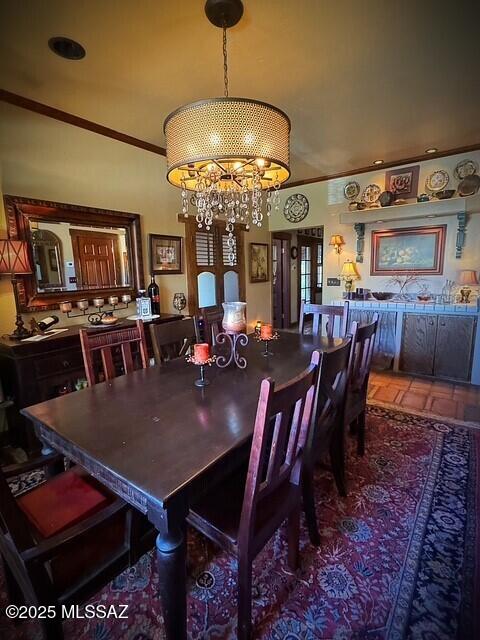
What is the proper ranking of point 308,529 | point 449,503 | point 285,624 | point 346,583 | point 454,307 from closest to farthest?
point 285,624 → point 346,583 → point 308,529 → point 449,503 → point 454,307

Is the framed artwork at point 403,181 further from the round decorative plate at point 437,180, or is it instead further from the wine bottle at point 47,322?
the wine bottle at point 47,322

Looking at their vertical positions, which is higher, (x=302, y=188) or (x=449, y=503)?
(x=302, y=188)

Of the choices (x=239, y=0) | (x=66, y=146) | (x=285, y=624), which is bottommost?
(x=285, y=624)

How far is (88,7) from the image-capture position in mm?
1573

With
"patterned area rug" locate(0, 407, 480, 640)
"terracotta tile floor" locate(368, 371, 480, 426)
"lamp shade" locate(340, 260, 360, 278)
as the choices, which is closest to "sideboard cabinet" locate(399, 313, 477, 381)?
"terracotta tile floor" locate(368, 371, 480, 426)

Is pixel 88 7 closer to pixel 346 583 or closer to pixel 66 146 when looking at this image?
pixel 66 146

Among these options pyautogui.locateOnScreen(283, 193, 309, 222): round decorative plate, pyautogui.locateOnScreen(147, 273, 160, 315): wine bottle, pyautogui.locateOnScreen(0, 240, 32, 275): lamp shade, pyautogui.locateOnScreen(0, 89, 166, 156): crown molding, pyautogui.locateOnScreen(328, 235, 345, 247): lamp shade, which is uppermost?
pyautogui.locateOnScreen(0, 89, 166, 156): crown molding

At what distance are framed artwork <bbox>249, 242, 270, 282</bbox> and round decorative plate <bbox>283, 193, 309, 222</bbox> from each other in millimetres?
652

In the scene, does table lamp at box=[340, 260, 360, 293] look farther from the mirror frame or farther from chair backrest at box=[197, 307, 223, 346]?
the mirror frame

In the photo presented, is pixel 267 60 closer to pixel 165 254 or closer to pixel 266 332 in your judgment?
pixel 266 332

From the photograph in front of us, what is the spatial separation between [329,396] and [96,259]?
8.34 ft

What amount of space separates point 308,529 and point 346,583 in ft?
0.84

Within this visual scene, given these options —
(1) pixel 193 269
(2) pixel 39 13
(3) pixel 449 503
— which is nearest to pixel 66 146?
(2) pixel 39 13

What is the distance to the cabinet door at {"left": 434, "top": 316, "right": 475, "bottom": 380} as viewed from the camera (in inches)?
135
